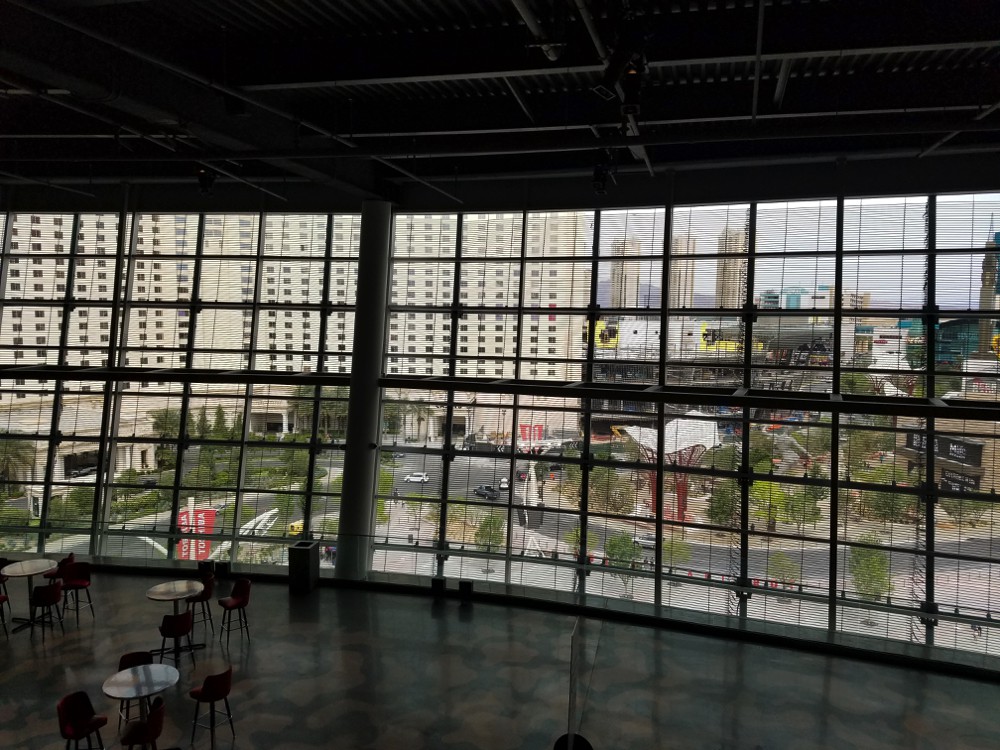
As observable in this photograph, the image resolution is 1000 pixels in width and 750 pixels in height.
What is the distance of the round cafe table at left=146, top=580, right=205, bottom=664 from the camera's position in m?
8.13

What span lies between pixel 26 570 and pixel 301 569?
3.70 meters

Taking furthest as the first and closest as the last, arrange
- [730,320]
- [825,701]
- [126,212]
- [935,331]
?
[126,212], [730,320], [935,331], [825,701]

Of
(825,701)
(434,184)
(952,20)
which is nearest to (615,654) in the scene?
(825,701)

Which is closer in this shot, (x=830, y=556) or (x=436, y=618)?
(x=436, y=618)

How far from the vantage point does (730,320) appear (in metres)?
11.4

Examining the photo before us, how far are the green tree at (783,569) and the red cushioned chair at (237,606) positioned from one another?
8.15m

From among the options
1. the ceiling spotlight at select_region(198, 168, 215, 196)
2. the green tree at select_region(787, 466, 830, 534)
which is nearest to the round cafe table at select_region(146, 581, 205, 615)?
the ceiling spotlight at select_region(198, 168, 215, 196)

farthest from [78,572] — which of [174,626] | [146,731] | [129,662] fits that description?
[146,731]

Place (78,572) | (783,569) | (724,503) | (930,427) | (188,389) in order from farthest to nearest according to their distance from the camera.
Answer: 1. (188,389)
2. (724,503)
3. (783,569)
4. (930,427)
5. (78,572)

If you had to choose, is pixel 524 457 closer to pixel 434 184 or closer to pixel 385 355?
pixel 385 355

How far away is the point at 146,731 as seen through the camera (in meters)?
5.83

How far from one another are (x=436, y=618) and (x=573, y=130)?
24.5 feet

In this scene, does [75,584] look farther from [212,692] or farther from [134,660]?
[212,692]

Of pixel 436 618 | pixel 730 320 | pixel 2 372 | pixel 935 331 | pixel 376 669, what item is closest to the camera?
pixel 376 669
